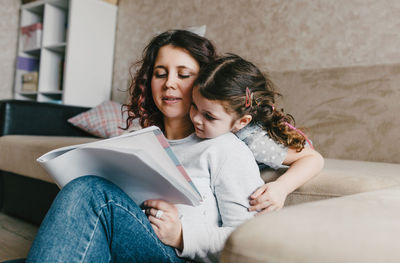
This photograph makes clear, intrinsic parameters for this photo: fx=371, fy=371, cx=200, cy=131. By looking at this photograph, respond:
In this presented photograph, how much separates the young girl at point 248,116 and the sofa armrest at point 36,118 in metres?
1.36

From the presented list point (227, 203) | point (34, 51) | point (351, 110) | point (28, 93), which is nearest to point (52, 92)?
point (28, 93)

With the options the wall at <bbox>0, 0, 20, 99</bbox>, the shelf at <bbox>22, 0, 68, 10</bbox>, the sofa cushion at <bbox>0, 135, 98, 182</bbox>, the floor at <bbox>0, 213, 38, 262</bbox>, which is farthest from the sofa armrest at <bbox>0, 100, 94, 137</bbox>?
the wall at <bbox>0, 0, 20, 99</bbox>

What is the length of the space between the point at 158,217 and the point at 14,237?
42.3 inches

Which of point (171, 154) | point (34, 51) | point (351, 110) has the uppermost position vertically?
point (34, 51)

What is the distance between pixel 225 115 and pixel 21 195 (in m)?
1.34

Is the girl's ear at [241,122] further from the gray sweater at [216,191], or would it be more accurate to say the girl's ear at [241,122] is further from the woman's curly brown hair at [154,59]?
the woman's curly brown hair at [154,59]

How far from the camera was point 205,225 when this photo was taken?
0.75 meters

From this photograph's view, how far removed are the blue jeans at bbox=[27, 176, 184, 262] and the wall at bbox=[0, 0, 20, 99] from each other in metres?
2.87

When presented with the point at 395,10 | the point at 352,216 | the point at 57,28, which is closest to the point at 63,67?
the point at 57,28

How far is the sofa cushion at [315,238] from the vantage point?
0.33m

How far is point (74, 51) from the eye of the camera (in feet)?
8.84

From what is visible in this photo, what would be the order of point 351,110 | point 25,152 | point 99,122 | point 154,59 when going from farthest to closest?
point 99,122
point 25,152
point 351,110
point 154,59

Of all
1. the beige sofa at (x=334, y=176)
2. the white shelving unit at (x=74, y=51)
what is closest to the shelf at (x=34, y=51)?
the white shelving unit at (x=74, y=51)

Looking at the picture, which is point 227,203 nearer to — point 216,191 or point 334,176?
point 216,191
